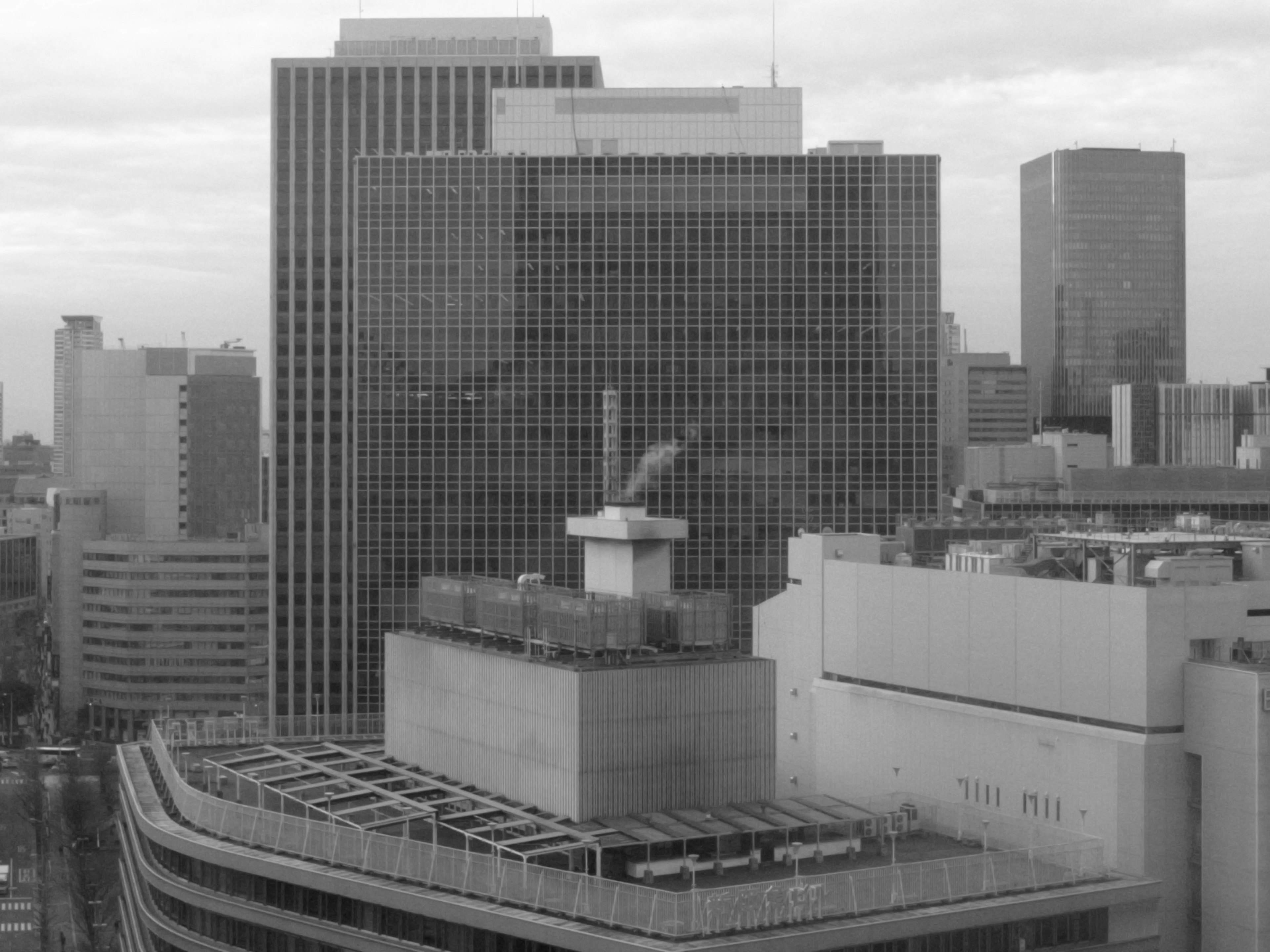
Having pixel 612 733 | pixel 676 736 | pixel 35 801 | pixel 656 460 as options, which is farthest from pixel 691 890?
pixel 35 801

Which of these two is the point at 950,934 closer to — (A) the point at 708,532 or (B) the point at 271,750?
(B) the point at 271,750

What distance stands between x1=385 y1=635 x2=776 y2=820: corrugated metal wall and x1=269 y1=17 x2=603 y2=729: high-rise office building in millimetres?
103642

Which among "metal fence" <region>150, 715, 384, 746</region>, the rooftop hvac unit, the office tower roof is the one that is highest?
the office tower roof

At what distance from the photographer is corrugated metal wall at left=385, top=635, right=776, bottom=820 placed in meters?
71.1

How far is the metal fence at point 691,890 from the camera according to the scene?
6003 cm

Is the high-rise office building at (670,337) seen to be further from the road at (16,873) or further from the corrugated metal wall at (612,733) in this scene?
the corrugated metal wall at (612,733)

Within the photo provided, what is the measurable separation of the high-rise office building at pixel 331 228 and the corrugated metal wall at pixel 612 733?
103642 mm

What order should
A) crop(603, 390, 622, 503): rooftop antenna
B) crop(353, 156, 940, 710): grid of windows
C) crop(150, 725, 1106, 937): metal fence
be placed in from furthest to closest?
crop(353, 156, 940, 710): grid of windows < crop(603, 390, 622, 503): rooftop antenna < crop(150, 725, 1106, 937): metal fence

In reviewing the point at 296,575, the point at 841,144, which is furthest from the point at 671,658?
Result: the point at 296,575

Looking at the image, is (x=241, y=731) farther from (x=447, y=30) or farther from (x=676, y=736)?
(x=447, y=30)

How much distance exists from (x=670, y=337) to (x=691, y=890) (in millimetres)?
88397

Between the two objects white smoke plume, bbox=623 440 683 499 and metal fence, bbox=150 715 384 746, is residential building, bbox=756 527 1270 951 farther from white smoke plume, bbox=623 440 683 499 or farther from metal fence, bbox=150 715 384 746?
white smoke plume, bbox=623 440 683 499

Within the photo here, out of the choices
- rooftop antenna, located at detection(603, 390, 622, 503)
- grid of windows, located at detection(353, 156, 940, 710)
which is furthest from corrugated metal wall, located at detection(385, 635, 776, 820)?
grid of windows, located at detection(353, 156, 940, 710)

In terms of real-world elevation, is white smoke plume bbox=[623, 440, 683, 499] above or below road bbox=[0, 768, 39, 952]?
above
